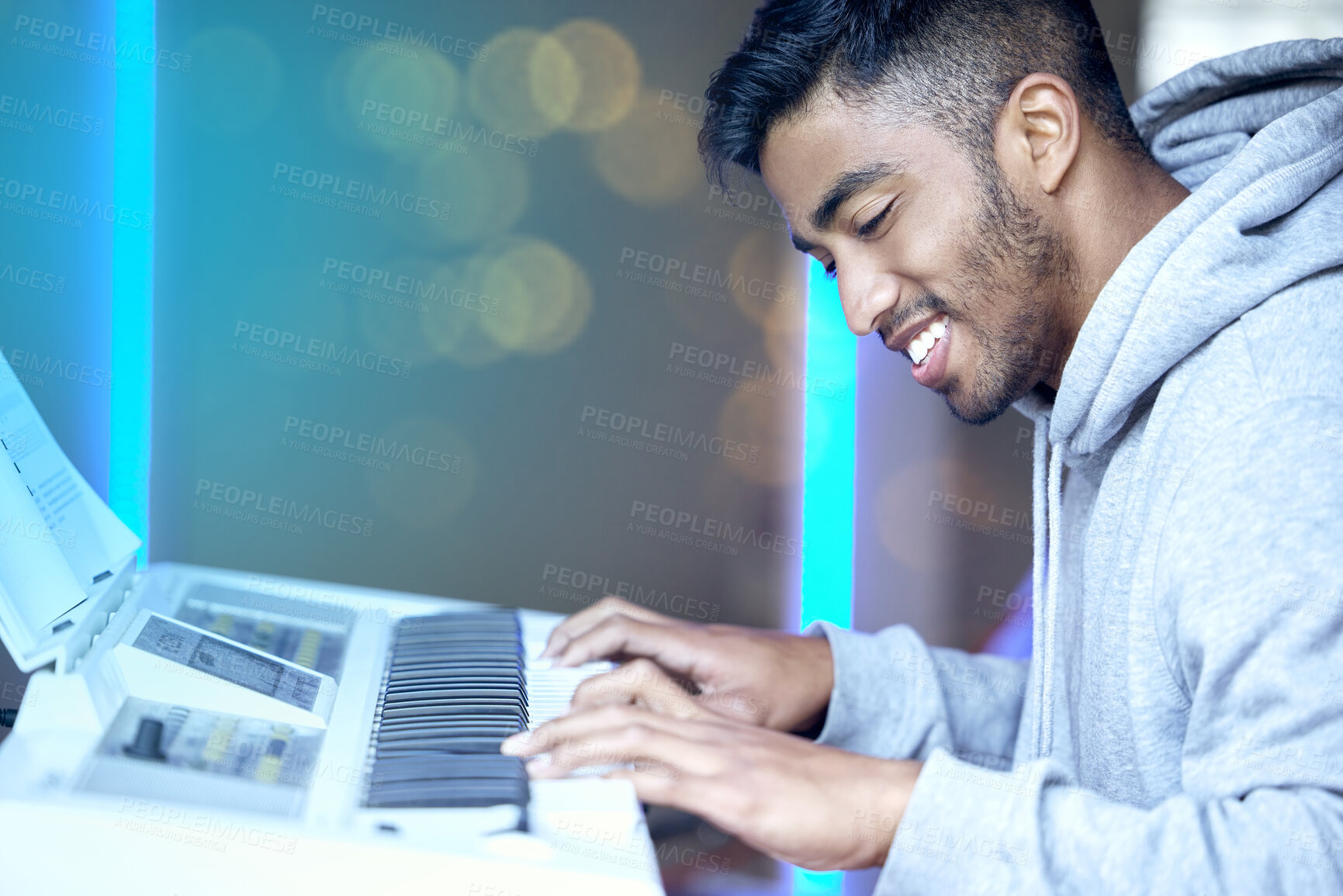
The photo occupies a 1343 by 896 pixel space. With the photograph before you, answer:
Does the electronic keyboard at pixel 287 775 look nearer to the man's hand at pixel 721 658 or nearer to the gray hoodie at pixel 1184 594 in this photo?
the man's hand at pixel 721 658

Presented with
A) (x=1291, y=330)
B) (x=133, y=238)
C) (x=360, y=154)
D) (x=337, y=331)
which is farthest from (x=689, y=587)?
(x=1291, y=330)

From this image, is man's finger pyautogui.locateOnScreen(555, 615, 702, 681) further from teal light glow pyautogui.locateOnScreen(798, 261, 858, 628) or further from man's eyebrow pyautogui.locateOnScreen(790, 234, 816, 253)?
teal light glow pyautogui.locateOnScreen(798, 261, 858, 628)

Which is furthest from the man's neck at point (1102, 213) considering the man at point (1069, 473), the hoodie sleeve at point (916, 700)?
the hoodie sleeve at point (916, 700)

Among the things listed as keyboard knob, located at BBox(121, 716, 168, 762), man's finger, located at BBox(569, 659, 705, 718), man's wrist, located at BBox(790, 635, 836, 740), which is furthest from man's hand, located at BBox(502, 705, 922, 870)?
man's wrist, located at BBox(790, 635, 836, 740)

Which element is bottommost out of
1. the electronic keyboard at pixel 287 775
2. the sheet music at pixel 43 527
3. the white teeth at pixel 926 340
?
the electronic keyboard at pixel 287 775

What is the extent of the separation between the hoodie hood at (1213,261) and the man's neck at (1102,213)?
0.10m

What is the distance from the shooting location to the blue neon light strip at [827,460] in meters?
2.24

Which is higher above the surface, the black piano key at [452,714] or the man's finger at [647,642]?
the man's finger at [647,642]

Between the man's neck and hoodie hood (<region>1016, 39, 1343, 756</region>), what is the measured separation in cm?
10

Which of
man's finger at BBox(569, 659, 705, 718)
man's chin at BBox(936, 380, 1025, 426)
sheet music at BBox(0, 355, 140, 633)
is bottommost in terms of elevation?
man's finger at BBox(569, 659, 705, 718)

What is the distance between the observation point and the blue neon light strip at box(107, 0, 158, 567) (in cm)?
187

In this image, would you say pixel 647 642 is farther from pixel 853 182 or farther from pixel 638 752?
pixel 853 182

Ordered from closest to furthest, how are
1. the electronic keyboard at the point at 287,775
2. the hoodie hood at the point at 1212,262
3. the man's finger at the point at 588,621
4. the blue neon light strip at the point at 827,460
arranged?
the electronic keyboard at the point at 287,775 → the hoodie hood at the point at 1212,262 → the man's finger at the point at 588,621 → the blue neon light strip at the point at 827,460

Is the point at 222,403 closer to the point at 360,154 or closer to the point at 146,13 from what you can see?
the point at 360,154
